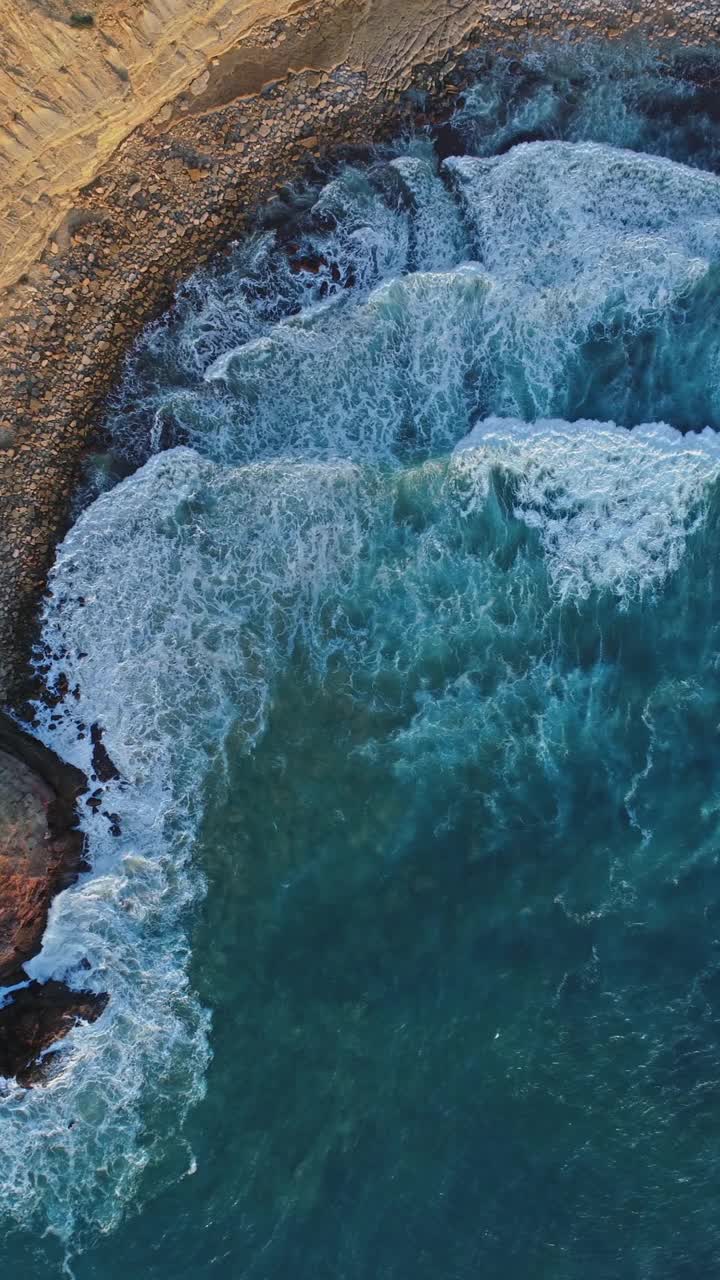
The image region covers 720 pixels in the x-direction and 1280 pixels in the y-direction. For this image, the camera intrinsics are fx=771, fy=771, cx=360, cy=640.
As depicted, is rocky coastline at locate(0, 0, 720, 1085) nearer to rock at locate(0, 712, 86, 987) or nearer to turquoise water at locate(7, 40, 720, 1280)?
rock at locate(0, 712, 86, 987)

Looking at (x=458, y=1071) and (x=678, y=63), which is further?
(x=678, y=63)

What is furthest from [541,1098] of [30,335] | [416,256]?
[30,335]

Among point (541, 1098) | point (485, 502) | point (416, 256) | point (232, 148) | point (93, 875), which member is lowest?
point (541, 1098)

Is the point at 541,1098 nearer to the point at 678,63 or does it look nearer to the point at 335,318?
the point at 335,318

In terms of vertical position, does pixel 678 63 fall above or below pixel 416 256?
above

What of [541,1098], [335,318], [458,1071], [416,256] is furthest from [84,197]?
[541,1098]

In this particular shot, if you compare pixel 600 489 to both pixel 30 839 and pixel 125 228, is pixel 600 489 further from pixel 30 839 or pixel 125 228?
pixel 30 839

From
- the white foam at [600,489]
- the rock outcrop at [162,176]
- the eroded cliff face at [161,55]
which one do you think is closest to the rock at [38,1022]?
the rock outcrop at [162,176]

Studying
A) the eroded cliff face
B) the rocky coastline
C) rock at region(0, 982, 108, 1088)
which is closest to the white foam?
the rocky coastline
